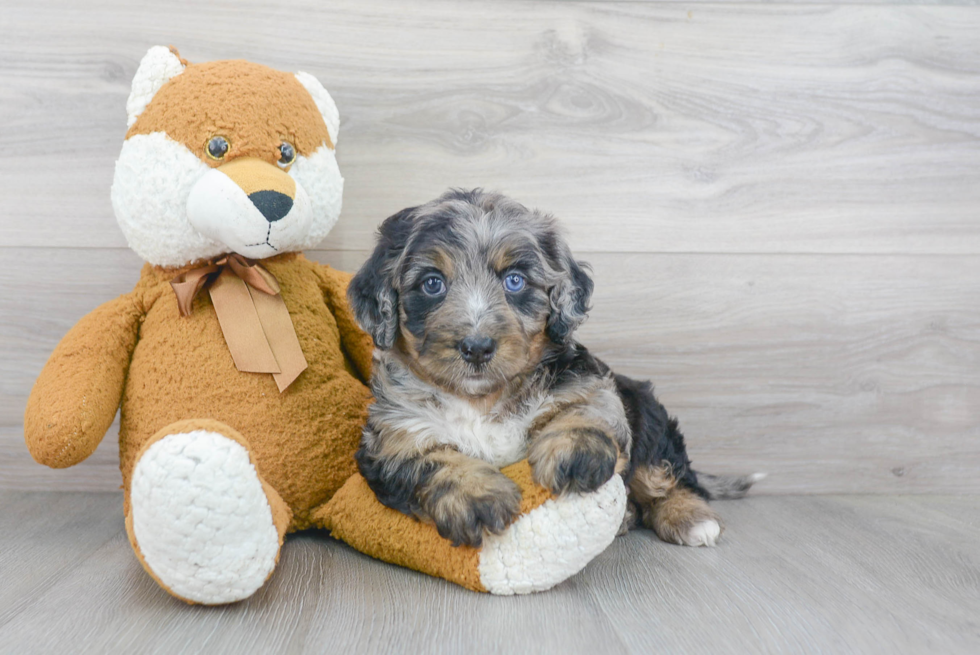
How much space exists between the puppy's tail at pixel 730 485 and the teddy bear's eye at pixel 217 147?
6.18 ft

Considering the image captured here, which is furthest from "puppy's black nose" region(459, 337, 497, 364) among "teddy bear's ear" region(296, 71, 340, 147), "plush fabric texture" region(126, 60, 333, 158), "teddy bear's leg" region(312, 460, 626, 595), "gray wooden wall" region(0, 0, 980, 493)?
"gray wooden wall" region(0, 0, 980, 493)

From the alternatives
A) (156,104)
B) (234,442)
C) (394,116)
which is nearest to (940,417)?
(394,116)

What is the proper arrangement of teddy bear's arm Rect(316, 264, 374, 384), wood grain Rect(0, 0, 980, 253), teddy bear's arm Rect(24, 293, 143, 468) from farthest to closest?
1. wood grain Rect(0, 0, 980, 253)
2. teddy bear's arm Rect(316, 264, 374, 384)
3. teddy bear's arm Rect(24, 293, 143, 468)

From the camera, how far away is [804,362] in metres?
2.70

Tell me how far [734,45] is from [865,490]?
1.74 metres

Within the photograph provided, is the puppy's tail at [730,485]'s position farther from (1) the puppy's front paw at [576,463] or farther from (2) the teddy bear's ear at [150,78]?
(2) the teddy bear's ear at [150,78]

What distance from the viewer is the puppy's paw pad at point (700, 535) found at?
2.12 metres

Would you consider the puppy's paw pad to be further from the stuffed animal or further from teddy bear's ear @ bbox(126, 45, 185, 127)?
teddy bear's ear @ bbox(126, 45, 185, 127)

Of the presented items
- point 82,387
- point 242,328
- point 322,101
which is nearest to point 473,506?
point 242,328

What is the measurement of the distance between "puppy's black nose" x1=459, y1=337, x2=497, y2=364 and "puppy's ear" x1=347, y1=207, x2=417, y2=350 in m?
0.26

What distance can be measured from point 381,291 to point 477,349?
338 mm

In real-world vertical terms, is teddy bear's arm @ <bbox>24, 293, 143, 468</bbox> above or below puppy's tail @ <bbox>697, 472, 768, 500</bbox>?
above

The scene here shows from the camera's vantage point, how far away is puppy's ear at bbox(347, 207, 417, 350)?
5.96 feet

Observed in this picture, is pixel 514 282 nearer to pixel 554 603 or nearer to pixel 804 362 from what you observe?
pixel 554 603
